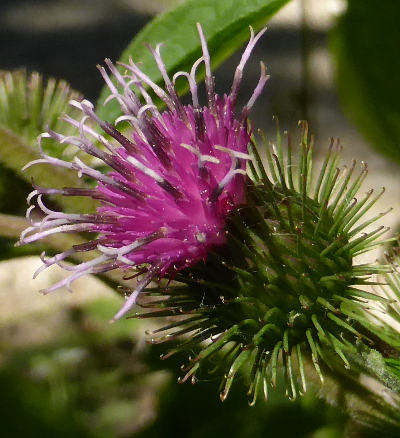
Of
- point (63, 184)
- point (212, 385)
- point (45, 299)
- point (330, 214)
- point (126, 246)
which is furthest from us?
point (45, 299)

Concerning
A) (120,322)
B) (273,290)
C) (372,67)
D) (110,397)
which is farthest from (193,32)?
(110,397)

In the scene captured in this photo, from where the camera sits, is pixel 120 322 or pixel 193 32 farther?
pixel 120 322

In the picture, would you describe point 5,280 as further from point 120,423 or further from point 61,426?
point 61,426

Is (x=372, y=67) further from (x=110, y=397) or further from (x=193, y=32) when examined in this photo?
→ (x=110, y=397)

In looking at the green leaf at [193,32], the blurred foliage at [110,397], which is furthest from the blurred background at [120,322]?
the green leaf at [193,32]

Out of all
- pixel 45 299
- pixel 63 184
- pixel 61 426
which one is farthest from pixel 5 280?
pixel 63 184

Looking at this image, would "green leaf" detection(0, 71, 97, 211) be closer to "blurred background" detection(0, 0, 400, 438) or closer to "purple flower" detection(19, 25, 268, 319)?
"blurred background" detection(0, 0, 400, 438)
